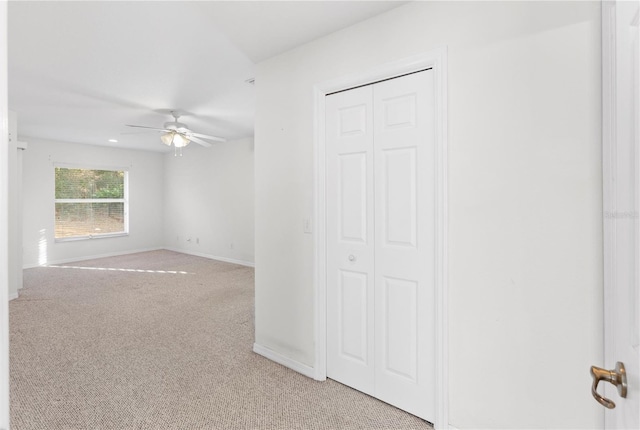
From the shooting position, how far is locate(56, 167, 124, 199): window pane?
6395 millimetres

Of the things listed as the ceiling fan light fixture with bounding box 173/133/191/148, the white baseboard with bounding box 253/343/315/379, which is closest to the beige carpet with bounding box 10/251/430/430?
the white baseboard with bounding box 253/343/315/379

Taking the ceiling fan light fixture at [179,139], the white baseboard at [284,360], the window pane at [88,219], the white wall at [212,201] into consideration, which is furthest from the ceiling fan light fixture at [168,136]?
the window pane at [88,219]

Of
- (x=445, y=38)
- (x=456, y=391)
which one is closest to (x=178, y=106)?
(x=445, y=38)

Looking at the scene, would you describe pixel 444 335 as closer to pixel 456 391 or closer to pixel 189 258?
pixel 456 391

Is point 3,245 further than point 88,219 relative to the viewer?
No

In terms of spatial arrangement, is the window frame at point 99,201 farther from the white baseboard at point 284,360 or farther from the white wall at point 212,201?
the white baseboard at point 284,360

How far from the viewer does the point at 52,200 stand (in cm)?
620

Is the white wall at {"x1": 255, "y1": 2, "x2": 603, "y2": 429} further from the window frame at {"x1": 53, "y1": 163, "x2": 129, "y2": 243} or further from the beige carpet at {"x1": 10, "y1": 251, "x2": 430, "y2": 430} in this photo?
the window frame at {"x1": 53, "y1": 163, "x2": 129, "y2": 243}

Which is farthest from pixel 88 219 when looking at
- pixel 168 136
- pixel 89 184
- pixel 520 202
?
pixel 520 202

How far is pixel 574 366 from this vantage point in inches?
53.9

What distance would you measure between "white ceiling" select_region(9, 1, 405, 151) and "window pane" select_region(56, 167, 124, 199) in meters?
2.35

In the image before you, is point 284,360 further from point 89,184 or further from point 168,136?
point 89,184

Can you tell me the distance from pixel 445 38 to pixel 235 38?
140cm

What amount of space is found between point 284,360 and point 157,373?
3.05 ft
